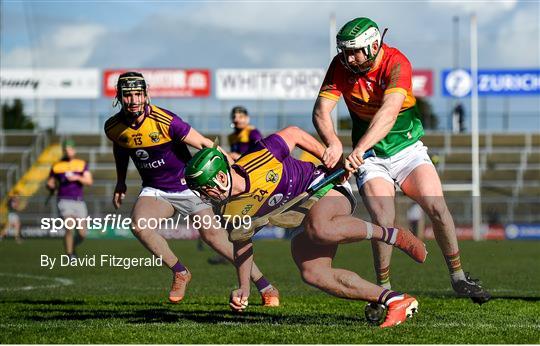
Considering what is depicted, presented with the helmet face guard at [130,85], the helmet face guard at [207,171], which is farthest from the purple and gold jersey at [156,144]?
the helmet face guard at [207,171]

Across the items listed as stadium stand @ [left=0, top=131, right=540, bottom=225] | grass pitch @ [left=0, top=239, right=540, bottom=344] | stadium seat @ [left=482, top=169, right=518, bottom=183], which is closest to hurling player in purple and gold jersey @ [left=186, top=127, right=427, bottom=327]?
grass pitch @ [left=0, top=239, right=540, bottom=344]

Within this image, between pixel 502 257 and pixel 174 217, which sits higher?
pixel 174 217

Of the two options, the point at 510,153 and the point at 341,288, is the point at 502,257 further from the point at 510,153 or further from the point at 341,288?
the point at 510,153

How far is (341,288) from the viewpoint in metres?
6.96

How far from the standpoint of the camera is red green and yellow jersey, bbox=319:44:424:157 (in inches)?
295

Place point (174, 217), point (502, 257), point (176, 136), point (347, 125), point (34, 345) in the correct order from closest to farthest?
point (34, 345) < point (176, 136) < point (174, 217) < point (502, 257) < point (347, 125)

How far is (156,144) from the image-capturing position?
8.56 meters

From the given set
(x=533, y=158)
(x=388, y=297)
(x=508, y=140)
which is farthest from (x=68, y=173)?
(x=508, y=140)

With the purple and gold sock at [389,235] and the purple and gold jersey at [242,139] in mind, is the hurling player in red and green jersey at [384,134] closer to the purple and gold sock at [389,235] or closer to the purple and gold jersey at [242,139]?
the purple and gold sock at [389,235]

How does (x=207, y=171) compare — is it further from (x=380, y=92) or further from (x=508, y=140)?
(x=508, y=140)

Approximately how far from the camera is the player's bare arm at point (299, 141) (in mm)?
7273

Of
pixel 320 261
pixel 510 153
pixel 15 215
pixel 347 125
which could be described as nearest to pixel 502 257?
pixel 320 261

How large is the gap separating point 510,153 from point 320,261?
2871cm

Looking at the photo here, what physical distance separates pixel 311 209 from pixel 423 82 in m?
32.7
